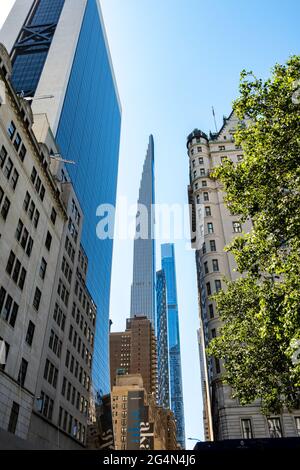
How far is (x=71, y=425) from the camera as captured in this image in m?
47.8

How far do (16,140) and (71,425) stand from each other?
35829 millimetres

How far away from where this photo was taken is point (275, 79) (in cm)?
2102

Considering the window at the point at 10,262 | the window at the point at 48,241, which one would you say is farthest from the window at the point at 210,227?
the window at the point at 10,262

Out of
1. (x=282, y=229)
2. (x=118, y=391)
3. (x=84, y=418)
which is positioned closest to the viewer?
(x=282, y=229)

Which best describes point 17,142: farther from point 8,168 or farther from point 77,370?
point 77,370

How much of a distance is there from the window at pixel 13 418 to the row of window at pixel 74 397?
1464 cm

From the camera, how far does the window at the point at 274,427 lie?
1752 inches

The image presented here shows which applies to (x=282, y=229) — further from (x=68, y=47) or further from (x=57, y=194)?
(x=68, y=47)

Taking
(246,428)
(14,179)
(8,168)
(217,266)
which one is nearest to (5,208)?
(14,179)

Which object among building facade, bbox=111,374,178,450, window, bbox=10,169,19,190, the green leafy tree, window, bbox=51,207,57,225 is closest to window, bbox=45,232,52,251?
window, bbox=51,207,57,225

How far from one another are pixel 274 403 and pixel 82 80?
349 ft

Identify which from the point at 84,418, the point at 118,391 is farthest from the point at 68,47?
the point at 118,391

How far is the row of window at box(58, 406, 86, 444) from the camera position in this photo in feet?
145

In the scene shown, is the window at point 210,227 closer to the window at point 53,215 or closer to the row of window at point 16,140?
the window at point 53,215
